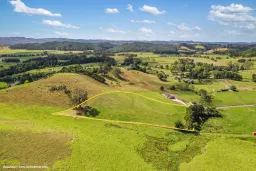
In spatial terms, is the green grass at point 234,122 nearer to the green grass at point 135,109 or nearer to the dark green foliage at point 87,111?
the green grass at point 135,109

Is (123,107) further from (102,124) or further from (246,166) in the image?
(246,166)

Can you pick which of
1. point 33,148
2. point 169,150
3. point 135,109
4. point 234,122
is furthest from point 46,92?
point 234,122

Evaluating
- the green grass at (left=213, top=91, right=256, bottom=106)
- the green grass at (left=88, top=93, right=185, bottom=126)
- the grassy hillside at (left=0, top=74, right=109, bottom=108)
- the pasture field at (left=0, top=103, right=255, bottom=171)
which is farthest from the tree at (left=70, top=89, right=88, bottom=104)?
the green grass at (left=213, top=91, right=256, bottom=106)

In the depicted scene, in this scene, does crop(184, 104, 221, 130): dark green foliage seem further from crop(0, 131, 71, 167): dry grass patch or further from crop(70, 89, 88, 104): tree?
crop(0, 131, 71, 167): dry grass patch

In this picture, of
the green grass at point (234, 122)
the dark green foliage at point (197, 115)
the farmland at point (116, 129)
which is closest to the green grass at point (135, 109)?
the farmland at point (116, 129)

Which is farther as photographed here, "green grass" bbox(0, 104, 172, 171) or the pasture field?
"green grass" bbox(0, 104, 172, 171)

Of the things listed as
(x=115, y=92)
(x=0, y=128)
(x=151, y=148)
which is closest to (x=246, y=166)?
(x=151, y=148)
